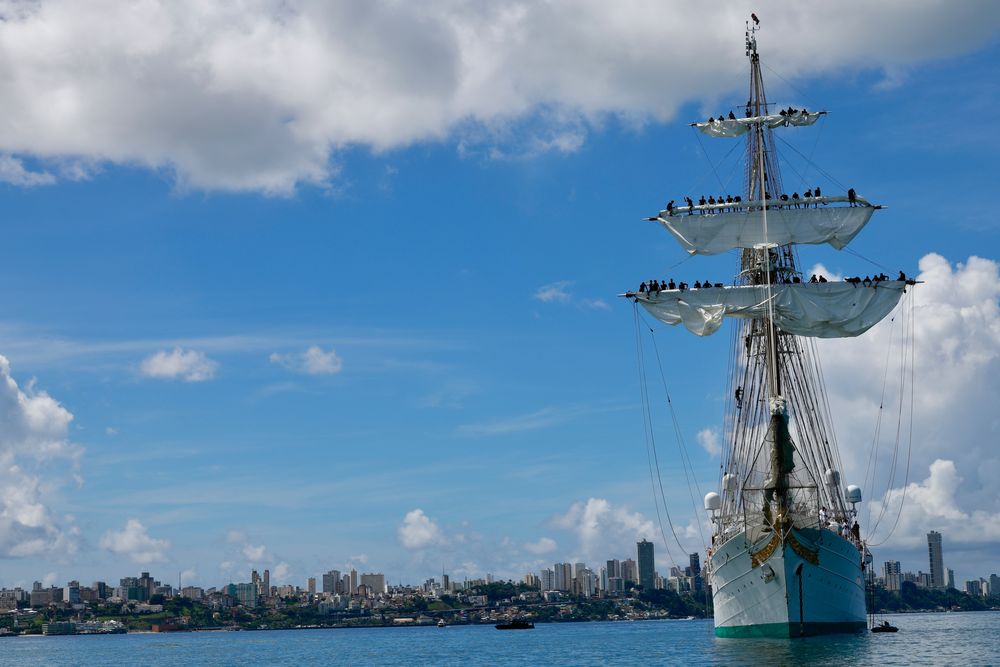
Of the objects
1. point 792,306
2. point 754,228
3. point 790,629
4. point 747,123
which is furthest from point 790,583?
point 747,123

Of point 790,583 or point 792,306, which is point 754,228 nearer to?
point 792,306

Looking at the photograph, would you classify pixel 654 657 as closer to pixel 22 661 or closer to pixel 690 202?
pixel 690 202

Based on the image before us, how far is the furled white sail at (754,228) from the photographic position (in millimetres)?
80062

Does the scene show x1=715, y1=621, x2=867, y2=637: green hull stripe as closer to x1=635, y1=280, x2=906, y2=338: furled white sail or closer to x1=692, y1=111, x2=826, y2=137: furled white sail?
x1=635, y1=280, x2=906, y2=338: furled white sail

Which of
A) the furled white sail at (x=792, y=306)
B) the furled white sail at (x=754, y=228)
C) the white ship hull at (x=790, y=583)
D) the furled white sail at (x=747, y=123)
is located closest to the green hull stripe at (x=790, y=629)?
the white ship hull at (x=790, y=583)

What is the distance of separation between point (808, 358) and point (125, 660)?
266 ft

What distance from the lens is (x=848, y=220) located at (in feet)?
261

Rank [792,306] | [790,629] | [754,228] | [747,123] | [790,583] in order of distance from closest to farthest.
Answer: [790,583] < [790,629] < [792,306] < [754,228] < [747,123]

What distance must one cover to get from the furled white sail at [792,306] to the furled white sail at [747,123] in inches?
549

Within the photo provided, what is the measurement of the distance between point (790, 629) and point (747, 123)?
35.4 metres

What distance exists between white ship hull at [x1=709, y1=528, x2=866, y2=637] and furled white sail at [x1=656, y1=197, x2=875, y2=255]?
19354mm

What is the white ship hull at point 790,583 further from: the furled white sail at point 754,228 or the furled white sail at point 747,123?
the furled white sail at point 747,123

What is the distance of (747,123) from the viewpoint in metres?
87.6

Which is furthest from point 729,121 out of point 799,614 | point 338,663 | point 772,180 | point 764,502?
point 338,663
